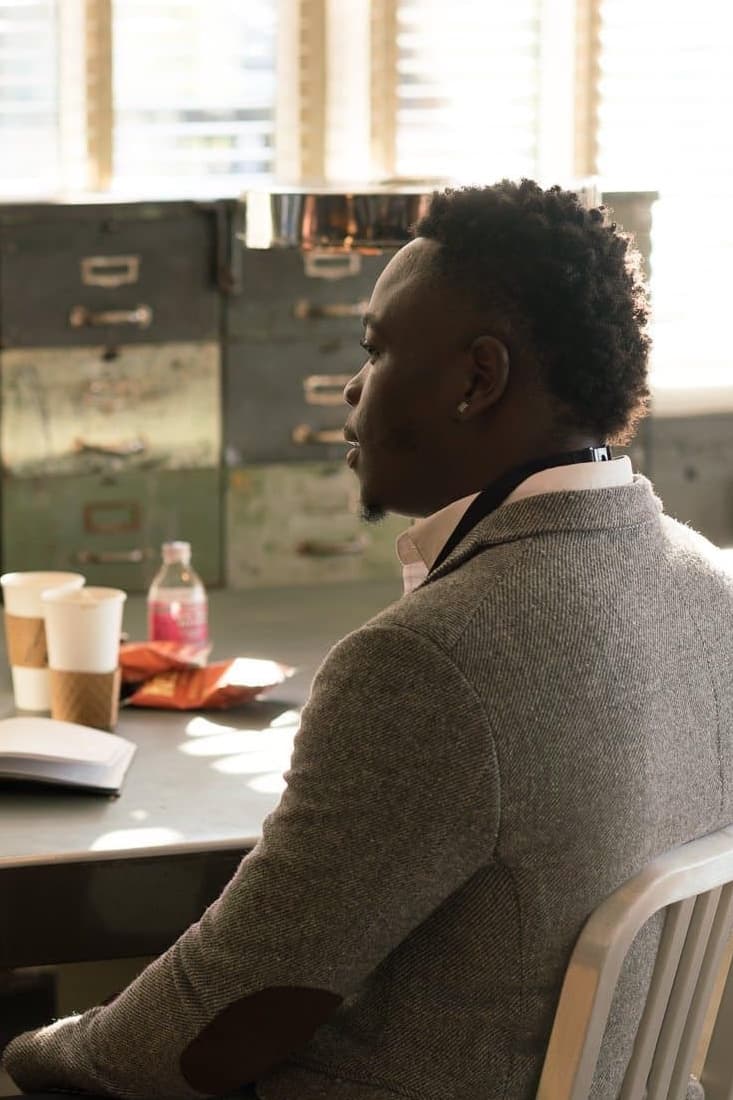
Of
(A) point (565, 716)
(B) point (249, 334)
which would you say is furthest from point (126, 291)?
(A) point (565, 716)

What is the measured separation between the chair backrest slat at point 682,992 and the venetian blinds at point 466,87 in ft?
11.1

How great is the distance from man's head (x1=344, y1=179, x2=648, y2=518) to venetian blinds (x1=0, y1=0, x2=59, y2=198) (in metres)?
2.99

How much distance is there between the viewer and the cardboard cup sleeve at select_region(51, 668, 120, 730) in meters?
2.01

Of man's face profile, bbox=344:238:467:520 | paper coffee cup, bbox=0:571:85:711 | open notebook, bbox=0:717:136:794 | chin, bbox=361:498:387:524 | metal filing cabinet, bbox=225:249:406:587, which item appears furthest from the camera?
metal filing cabinet, bbox=225:249:406:587

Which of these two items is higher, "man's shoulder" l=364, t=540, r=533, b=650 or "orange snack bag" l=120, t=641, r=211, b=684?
"man's shoulder" l=364, t=540, r=533, b=650

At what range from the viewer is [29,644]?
210cm

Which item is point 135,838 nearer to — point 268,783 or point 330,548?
point 268,783

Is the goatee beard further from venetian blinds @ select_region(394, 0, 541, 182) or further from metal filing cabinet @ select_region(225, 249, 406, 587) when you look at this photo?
venetian blinds @ select_region(394, 0, 541, 182)

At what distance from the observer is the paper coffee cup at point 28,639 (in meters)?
2.09

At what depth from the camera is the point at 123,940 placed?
1.63 meters

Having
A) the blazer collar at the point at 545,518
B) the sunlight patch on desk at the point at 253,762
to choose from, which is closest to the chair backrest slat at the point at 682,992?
the blazer collar at the point at 545,518

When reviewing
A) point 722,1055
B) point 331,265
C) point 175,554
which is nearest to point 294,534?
point 331,265

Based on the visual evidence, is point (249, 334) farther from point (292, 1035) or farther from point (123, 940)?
point (292, 1035)

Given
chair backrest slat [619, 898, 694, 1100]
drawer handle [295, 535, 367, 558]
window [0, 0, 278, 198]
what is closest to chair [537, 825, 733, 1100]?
chair backrest slat [619, 898, 694, 1100]
